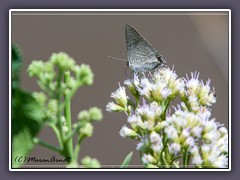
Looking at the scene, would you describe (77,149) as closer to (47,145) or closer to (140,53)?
(47,145)

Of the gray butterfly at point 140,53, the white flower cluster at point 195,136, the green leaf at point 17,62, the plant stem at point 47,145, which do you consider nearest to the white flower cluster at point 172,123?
the white flower cluster at point 195,136

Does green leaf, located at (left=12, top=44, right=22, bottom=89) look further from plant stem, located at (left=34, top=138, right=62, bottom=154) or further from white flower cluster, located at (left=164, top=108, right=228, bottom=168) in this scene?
white flower cluster, located at (left=164, top=108, right=228, bottom=168)

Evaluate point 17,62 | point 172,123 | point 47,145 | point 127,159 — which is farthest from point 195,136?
point 17,62

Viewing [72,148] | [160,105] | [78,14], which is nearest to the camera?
[72,148]

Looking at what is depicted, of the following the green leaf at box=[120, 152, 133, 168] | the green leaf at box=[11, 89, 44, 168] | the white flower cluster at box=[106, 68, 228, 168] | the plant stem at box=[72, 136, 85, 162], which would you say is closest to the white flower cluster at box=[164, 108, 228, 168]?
the white flower cluster at box=[106, 68, 228, 168]

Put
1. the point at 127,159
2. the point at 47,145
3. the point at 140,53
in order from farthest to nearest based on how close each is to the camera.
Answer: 1. the point at 140,53
2. the point at 127,159
3. the point at 47,145
